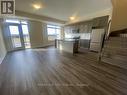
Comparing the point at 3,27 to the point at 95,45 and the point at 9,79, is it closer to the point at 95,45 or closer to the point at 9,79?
the point at 9,79

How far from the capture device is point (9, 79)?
6.84 ft

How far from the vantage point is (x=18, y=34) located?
579cm

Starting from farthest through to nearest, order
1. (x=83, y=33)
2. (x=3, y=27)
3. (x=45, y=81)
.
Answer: (x=83, y=33)
(x=3, y=27)
(x=45, y=81)

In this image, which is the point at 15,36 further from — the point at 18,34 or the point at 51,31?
the point at 51,31

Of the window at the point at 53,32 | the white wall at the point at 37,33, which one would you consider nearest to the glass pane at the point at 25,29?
the white wall at the point at 37,33

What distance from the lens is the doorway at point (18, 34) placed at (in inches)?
213

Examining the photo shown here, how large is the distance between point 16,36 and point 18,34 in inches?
8.4

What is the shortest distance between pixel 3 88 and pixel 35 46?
17.8 ft

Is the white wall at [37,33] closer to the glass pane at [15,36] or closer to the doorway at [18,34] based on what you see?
the doorway at [18,34]

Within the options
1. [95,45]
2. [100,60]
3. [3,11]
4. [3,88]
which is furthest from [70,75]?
[95,45]

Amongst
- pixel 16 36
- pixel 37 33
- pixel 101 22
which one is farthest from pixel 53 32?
pixel 101 22

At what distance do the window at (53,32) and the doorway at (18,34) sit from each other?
256 cm

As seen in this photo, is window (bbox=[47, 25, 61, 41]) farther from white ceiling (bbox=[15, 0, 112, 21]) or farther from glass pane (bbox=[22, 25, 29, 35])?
white ceiling (bbox=[15, 0, 112, 21])

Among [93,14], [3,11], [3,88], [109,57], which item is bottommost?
[3,88]
